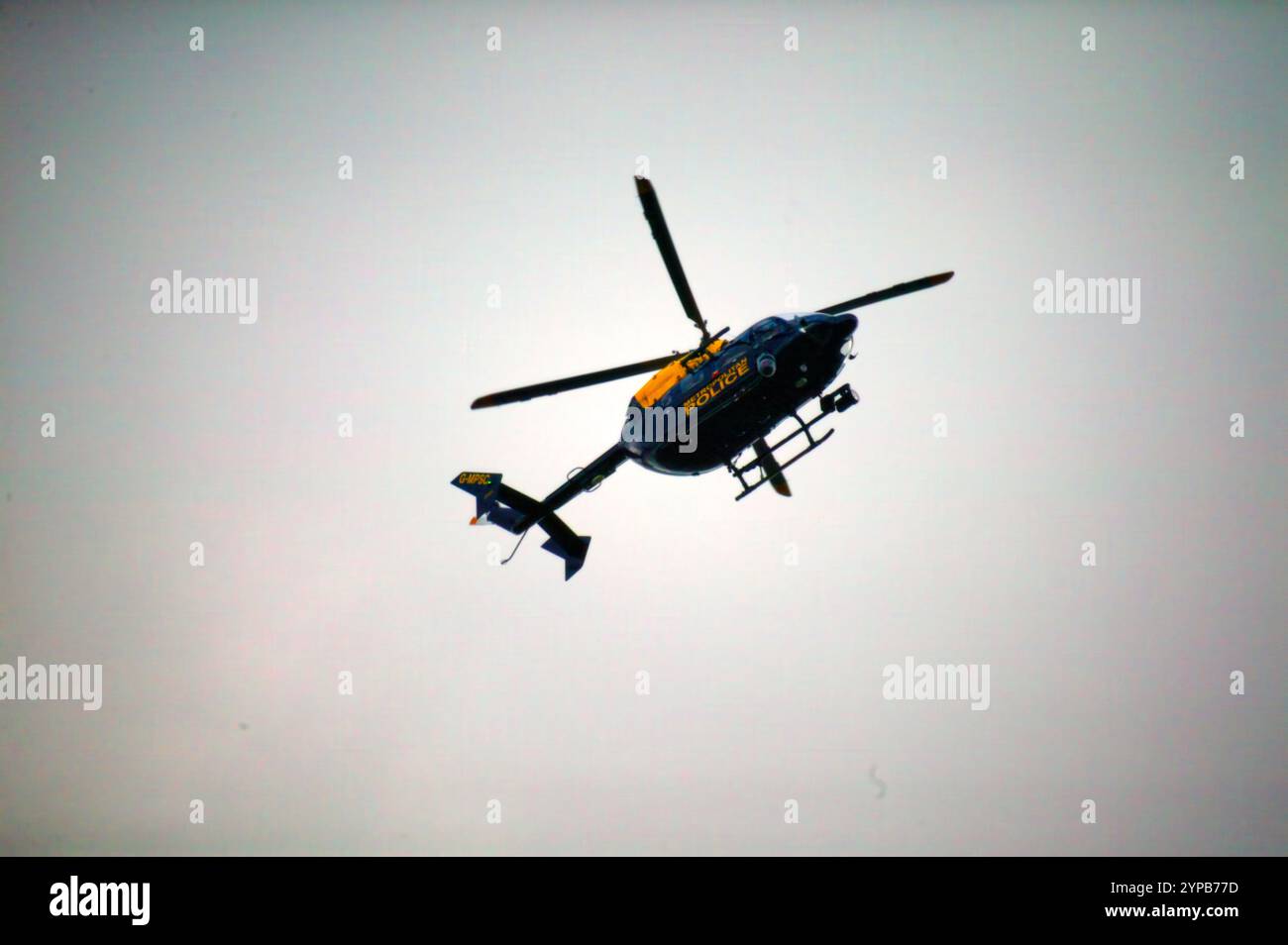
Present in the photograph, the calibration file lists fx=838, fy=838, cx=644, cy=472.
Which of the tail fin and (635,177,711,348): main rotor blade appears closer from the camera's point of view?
(635,177,711,348): main rotor blade

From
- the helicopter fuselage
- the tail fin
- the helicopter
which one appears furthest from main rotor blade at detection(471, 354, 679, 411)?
the tail fin

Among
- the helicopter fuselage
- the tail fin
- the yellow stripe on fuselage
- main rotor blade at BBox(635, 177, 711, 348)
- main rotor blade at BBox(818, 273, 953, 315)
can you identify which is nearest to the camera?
main rotor blade at BBox(635, 177, 711, 348)

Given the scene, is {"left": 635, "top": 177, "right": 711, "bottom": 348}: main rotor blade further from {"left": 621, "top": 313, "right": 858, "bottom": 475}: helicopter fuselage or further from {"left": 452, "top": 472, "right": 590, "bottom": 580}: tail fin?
{"left": 452, "top": 472, "right": 590, "bottom": 580}: tail fin

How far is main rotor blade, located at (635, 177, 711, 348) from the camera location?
40.0 feet

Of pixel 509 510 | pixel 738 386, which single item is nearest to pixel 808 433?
pixel 738 386

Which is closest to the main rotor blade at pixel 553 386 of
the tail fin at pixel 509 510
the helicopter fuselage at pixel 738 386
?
the helicopter fuselage at pixel 738 386

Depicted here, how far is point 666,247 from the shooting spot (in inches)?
500

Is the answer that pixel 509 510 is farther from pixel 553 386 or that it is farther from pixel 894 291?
pixel 894 291

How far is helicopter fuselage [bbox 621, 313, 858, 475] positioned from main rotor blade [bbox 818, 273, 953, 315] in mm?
173

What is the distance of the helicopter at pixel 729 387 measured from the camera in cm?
1345

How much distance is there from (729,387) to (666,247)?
255 centimetres
